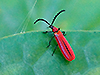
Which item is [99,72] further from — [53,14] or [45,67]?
[53,14]

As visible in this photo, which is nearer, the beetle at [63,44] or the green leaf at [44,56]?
the green leaf at [44,56]

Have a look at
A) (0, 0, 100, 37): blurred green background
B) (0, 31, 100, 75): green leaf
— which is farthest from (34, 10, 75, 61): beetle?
(0, 0, 100, 37): blurred green background

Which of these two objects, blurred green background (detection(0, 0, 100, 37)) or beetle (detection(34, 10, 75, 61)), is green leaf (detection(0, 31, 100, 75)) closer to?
beetle (detection(34, 10, 75, 61))

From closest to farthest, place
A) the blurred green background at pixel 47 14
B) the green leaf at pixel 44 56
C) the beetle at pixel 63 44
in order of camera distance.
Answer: the green leaf at pixel 44 56 → the beetle at pixel 63 44 → the blurred green background at pixel 47 14

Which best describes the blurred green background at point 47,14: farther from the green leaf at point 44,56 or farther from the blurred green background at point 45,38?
the green leaf at point 44,56

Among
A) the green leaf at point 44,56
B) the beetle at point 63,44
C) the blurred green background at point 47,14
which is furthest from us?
the blurred green background at point 47,14

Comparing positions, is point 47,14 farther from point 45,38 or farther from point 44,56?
point 44,56

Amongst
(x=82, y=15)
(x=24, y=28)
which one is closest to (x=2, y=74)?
(x=24, y=28)

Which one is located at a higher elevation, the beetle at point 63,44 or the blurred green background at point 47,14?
the blurred green background at point 47,14

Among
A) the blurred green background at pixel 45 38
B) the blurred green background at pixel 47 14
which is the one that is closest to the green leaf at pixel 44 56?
the blurred green background at pixel 45 38
